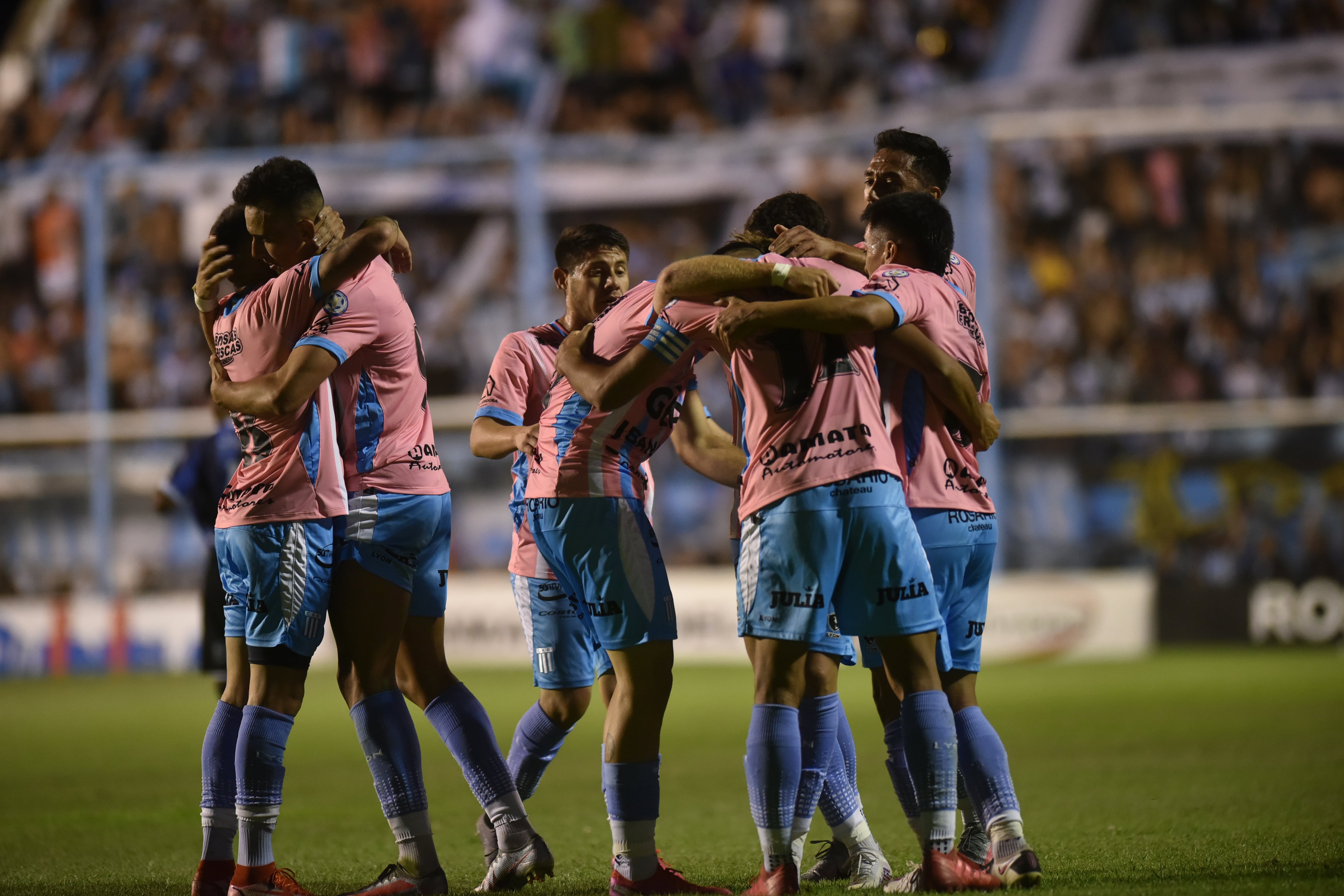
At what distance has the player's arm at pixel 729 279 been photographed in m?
4.41

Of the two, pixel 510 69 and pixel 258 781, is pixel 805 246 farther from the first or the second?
pixel 510 69

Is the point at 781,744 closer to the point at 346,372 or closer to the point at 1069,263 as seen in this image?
the point at 346,372

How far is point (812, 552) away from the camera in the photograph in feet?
14.5

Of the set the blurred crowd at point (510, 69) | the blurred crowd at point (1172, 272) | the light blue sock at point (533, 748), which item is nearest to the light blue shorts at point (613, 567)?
the light blue sock at point (533, 748)

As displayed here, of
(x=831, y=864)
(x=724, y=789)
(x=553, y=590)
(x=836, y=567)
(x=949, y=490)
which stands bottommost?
(x=724, y=789)

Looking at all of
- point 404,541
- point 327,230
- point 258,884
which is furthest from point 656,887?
point 327,230

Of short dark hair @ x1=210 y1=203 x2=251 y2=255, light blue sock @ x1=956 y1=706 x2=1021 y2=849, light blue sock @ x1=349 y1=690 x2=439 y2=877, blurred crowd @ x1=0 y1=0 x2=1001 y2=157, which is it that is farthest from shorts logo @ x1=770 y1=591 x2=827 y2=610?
blurred crowd @ x1=0 y1=0 x2=1001 y2=157

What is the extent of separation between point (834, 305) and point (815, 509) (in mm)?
591

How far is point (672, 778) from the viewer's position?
8234mm

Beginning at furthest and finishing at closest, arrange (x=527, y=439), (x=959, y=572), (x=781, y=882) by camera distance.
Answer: (x=527, y=439)
(x=959, y=572)
(x=781, y=882)

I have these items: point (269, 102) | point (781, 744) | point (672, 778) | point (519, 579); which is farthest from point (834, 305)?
point (269, 102)

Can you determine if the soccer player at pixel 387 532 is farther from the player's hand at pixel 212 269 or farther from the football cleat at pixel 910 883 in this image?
the football cleat at pixel 910 883

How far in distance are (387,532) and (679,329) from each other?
3.87 feet

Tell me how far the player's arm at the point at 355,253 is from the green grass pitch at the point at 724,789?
6.76ft
